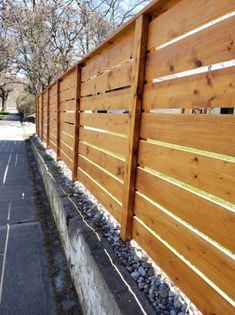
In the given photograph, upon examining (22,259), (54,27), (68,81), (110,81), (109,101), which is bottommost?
(22,259)

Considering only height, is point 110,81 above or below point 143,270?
above

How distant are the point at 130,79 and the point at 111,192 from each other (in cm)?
99

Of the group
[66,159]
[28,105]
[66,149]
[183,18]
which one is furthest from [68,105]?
[28,105]

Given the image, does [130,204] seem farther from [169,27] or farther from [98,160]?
[169,27]

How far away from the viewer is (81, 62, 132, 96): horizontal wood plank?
2.26 metres

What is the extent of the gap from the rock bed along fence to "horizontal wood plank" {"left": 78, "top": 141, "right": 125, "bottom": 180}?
18mm

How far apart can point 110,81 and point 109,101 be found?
0.58ft

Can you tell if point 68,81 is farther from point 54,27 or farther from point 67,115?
point 54,27

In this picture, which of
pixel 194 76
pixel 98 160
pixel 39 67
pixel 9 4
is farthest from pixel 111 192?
pixel 9 4

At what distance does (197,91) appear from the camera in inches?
53.1

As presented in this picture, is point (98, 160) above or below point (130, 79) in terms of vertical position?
below

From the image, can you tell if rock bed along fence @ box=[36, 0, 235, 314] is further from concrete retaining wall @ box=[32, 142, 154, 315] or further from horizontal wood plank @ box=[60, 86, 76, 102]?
horizontal wood plank @ box=[60, 86, 76, 102]

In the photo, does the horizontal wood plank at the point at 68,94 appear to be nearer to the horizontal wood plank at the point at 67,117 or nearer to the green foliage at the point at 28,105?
the horizontal wood plank at the point at 67,117

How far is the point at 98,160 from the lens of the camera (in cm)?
294
